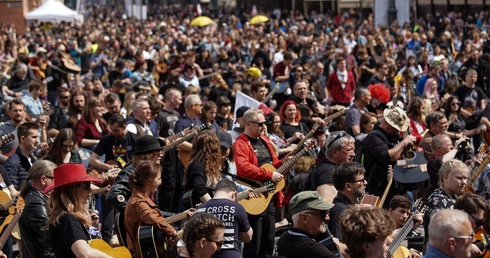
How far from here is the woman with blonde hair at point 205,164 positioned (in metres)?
9.06

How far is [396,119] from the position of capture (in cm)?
1073

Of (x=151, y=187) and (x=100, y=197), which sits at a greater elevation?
(x=151, y=187)

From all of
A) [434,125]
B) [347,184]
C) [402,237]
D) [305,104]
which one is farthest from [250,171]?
[305,104]

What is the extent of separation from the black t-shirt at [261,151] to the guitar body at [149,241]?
109 inches

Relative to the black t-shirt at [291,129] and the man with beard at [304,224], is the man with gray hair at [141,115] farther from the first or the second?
the man with beard at [304,224]

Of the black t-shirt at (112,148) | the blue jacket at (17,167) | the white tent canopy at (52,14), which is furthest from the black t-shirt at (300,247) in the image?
the white tent canopy at (52,14)

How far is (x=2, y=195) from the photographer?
9.28 metres

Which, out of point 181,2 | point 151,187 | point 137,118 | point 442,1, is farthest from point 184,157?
point 181,2

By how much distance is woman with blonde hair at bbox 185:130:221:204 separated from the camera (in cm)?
906

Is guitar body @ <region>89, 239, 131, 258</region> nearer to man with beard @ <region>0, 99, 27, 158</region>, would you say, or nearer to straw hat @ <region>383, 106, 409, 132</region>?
straw hat @ <region>383, 106, 409, 132</region>

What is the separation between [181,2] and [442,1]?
4259 cm

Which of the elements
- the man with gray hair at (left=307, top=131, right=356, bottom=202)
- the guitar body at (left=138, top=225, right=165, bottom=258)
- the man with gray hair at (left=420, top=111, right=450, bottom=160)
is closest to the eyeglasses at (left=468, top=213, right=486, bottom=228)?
the man with gray hair at (left=307, top=131, right=356, bottom=202)

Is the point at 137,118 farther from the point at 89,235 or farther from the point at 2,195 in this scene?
the point at 89,235

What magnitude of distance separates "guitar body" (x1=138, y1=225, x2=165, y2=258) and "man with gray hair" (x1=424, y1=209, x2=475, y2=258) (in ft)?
7.29
